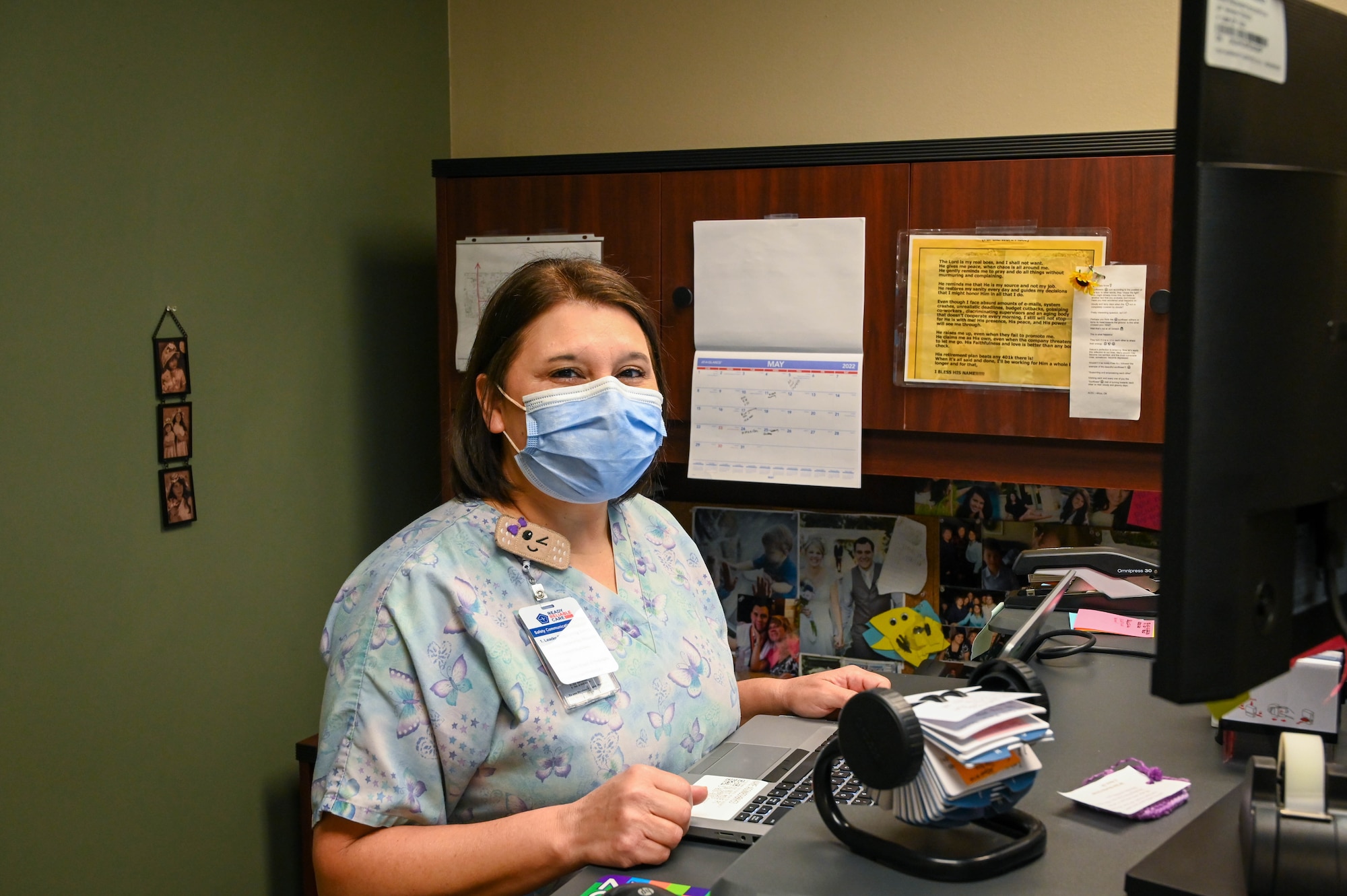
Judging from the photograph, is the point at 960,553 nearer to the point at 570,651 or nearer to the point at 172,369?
the point at 570,651

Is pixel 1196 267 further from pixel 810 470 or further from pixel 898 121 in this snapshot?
pixel 898 121

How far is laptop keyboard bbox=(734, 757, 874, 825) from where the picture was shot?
971mm

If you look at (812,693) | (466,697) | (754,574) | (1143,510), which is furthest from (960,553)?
(466,697)

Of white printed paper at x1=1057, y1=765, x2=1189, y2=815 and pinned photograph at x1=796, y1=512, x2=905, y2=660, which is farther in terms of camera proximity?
pinned photograph at x1=796, y1=512, x2=905, y2=660

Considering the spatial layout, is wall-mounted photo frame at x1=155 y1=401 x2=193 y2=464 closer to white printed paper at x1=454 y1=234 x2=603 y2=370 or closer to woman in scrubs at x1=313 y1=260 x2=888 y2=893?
white printed paper at x1=454 y1=234 x2=603 y2=370

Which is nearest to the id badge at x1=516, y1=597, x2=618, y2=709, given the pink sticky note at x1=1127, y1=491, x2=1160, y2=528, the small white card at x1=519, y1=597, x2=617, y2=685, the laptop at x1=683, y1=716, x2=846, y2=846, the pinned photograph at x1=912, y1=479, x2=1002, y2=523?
the small white card at x1=519, y1=597, x2=617, y2=685

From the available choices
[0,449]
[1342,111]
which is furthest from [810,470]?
[1342,111]

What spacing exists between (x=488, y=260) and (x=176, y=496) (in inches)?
29.9

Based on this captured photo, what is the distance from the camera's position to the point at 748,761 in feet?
3.90

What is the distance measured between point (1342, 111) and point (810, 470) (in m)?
1.50

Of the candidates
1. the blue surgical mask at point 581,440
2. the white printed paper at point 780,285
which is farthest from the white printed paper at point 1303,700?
the white printed paper at point 780,285

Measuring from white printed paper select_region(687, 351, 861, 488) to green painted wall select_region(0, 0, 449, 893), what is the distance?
838 mm

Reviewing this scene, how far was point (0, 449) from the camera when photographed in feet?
5.46

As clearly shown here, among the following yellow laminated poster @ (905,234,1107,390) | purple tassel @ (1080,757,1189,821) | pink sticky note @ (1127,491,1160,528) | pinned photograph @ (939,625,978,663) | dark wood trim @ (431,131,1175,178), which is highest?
dark wood trim @ (431,131,1175,178)
